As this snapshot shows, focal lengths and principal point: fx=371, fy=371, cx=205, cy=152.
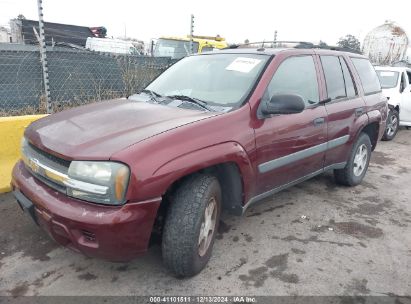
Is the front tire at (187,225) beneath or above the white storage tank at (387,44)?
beneath

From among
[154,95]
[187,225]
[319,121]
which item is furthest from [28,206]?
[319,121]

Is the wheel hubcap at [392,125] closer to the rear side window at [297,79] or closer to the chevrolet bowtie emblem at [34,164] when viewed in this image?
the rear side window at [297,79]

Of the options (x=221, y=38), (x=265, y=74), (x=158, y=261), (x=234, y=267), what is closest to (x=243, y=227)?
(x=234, y=267)

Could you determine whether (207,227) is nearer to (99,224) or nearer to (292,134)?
(99,224)

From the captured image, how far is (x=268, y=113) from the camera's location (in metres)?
3.14

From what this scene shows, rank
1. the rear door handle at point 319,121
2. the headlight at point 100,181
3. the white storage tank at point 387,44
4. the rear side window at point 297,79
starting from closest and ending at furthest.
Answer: the headlight at point 100,181 < the rear side window at point 297,79 < the rear door handle at point 319,121 < the white storage tank at point 387,44

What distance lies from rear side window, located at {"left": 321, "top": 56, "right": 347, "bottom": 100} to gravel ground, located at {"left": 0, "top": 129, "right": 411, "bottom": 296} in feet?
4.21

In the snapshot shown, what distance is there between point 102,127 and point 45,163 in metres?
0.47

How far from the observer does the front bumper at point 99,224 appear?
89.6 inches

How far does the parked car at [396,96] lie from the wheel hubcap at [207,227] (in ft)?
22.3

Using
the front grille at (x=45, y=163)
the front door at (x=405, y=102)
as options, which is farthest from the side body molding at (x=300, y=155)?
the front door at (x=405, y=102)

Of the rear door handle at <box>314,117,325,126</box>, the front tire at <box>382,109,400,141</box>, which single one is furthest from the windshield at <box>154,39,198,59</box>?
the rear door handle at <box>314,117,325,126</box>

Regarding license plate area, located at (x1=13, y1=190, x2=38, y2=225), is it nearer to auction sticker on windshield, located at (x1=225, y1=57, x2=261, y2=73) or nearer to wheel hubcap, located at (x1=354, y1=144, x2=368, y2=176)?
auction sticker on windshield, located at (x1=225, y1=57, x2=261, y2=73)

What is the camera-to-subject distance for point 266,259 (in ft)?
10.2
